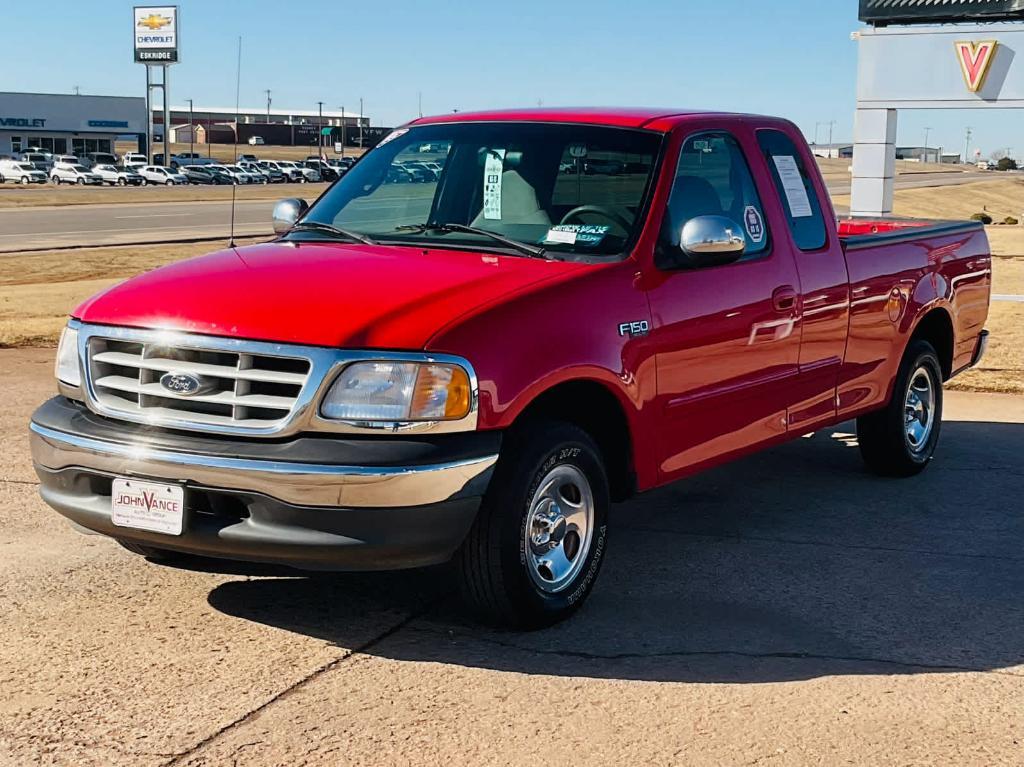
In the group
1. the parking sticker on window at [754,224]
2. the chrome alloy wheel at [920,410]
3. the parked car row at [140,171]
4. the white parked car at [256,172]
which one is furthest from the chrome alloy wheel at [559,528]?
the white parked car at [256,172]

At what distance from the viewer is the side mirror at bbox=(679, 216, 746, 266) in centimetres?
546

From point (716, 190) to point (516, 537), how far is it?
2135 mm

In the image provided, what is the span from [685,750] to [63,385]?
2663mm

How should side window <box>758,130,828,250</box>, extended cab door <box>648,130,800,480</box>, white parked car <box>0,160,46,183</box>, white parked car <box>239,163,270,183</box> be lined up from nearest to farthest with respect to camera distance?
extended cab door <box>648,130,800,480</box> → side window <box>758,130,828,250</box> → white parked car <box>0,160,46,183</box> → white parked car <box>239,163,270,183</box>

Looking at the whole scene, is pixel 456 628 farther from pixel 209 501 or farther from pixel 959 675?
pixel 959 675

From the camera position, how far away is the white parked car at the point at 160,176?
81.4 m

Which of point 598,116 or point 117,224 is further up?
point 598,116

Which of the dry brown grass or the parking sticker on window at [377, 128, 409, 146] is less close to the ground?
the parking sticker on window at [377, 128, 409, 146]

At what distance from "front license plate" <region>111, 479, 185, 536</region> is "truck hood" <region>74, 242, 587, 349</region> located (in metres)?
0.54

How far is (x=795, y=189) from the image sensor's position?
669 cm

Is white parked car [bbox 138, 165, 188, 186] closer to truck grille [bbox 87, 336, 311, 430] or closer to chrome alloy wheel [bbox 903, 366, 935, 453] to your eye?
chrome alloy wheel [bbox 903, 366, 935, 453]

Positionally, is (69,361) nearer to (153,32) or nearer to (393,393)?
(393,393)

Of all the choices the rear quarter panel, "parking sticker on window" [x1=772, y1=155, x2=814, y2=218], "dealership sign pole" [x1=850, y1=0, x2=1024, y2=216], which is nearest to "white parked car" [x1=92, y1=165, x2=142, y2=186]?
"dealership sign pole" [x1=850, y1=0, x2=1024, y2=216]

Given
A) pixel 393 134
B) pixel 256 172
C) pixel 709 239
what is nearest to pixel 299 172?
pixel 256 172
